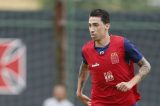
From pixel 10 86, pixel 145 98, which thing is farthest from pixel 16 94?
pixel 145 98

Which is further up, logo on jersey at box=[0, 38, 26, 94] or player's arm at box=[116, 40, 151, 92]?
player's arm at box=[116, 40, 151, 92]

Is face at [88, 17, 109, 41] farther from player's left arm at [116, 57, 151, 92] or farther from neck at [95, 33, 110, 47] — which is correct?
player's left arm at [116, 57, 151, 92]

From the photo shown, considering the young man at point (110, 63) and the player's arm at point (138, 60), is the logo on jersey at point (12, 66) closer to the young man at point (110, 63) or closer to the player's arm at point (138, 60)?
the young man at point (110, 63)

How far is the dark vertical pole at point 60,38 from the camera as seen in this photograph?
16016 millimetres

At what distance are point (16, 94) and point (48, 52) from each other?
1084 mm

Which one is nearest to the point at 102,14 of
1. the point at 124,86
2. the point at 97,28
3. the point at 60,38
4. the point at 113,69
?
the point at 97,28

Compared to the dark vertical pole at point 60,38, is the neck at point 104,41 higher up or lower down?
higher up

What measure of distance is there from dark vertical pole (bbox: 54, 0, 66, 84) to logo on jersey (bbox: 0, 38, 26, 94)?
28.4 inches

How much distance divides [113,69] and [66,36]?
705 cm

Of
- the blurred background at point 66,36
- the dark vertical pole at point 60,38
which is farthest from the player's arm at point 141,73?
the dark vertical pole at point 60,38

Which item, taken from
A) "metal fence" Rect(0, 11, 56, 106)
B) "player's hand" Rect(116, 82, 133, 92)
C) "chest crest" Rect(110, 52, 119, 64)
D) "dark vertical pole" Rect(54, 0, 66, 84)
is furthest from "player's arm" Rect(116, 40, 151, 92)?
"metal fence" Rect(0, 11, 56, 106)

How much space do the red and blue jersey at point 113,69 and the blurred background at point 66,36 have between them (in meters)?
6.44

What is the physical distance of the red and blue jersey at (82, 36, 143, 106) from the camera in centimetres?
913

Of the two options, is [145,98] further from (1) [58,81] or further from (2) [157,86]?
(1) [58,81]
